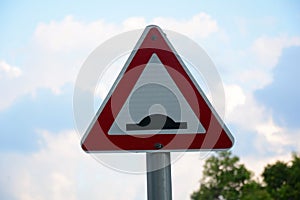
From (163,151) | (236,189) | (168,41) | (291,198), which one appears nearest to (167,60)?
(168,41)

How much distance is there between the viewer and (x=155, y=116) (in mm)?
2488

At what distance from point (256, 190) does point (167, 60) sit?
21189 mm

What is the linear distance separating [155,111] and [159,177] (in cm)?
28

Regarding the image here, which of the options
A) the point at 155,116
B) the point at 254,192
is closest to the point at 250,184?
the point at 254,192

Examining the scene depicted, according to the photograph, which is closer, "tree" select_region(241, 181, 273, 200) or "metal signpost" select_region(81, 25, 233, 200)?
"metal signpost" select_region(81, 25, 233, 200)

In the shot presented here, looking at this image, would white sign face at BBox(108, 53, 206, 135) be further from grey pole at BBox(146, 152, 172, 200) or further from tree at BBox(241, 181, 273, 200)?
tree at BBox(241, 181, 273, 200)

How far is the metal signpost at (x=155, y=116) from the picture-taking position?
2453 millimetres

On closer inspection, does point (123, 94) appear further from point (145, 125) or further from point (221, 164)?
point (221, 164)

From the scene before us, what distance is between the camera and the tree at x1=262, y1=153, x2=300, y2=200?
80.5 ft

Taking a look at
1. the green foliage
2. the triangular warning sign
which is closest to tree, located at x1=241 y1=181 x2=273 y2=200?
the green foliage

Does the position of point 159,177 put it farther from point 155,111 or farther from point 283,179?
point 283,179

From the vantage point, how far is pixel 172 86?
2.52 metres

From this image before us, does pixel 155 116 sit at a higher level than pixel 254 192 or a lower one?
lower

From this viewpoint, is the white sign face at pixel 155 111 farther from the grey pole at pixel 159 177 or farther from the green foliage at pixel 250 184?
the green foliage at pixel 250 184
